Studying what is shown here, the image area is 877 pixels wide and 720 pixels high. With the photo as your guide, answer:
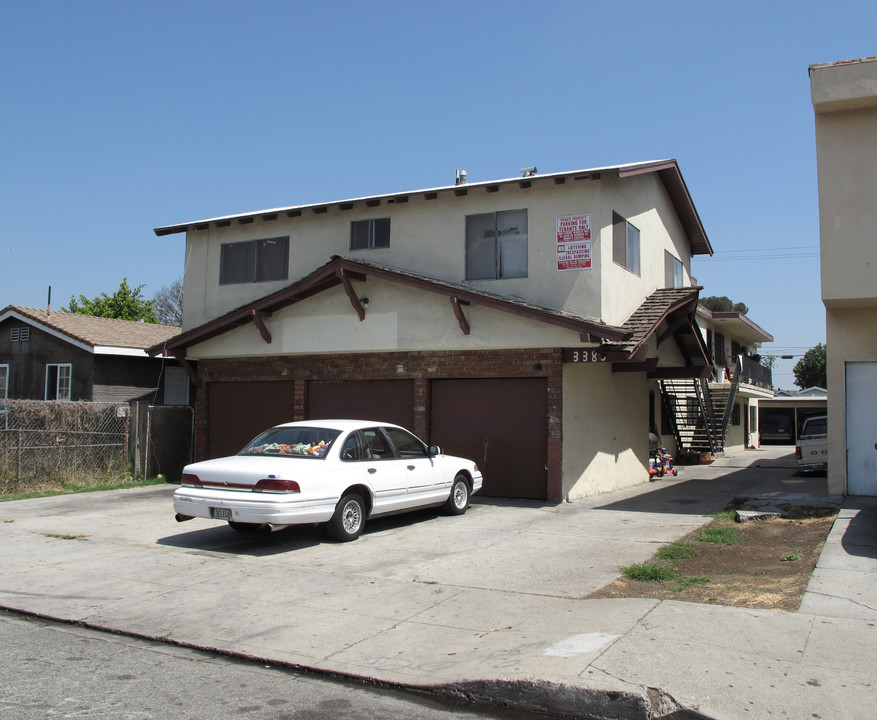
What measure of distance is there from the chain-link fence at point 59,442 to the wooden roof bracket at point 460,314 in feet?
25.1

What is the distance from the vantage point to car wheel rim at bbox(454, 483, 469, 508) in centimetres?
1213

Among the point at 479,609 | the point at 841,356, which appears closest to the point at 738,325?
the point at 841,356

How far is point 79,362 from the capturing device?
1912cm

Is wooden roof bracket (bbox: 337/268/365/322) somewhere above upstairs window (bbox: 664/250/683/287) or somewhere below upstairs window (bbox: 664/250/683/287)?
below

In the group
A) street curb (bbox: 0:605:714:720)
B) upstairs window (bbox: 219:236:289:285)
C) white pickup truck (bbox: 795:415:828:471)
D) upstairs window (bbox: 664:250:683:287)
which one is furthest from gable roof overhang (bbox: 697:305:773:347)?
street curb (bbox: 0:605:714:720)

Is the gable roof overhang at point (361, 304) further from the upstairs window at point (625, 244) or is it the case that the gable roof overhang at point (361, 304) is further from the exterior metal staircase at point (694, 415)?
the exterior metal staircase at point (694, 415)

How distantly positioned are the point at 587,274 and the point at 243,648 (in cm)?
974

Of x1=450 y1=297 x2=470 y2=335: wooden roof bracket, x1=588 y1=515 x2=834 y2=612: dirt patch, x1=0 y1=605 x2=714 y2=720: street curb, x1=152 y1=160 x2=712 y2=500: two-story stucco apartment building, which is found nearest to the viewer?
x1=0 y1=605 x2=714 y2=720: street curb

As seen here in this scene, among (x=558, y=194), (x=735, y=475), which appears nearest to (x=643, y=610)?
(x=558, y=194)

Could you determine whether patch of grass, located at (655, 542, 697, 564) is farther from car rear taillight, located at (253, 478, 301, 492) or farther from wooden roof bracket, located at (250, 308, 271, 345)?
wooden roof bracket, located at (250, 308, 271, 345)

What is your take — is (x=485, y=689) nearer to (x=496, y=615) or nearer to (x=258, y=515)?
(x=496, y=615)

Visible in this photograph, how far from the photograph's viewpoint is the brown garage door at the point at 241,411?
55.6 ft

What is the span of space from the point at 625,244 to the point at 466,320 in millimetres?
3827

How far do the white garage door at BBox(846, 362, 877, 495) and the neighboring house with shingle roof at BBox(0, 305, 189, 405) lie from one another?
14987 millimetres
